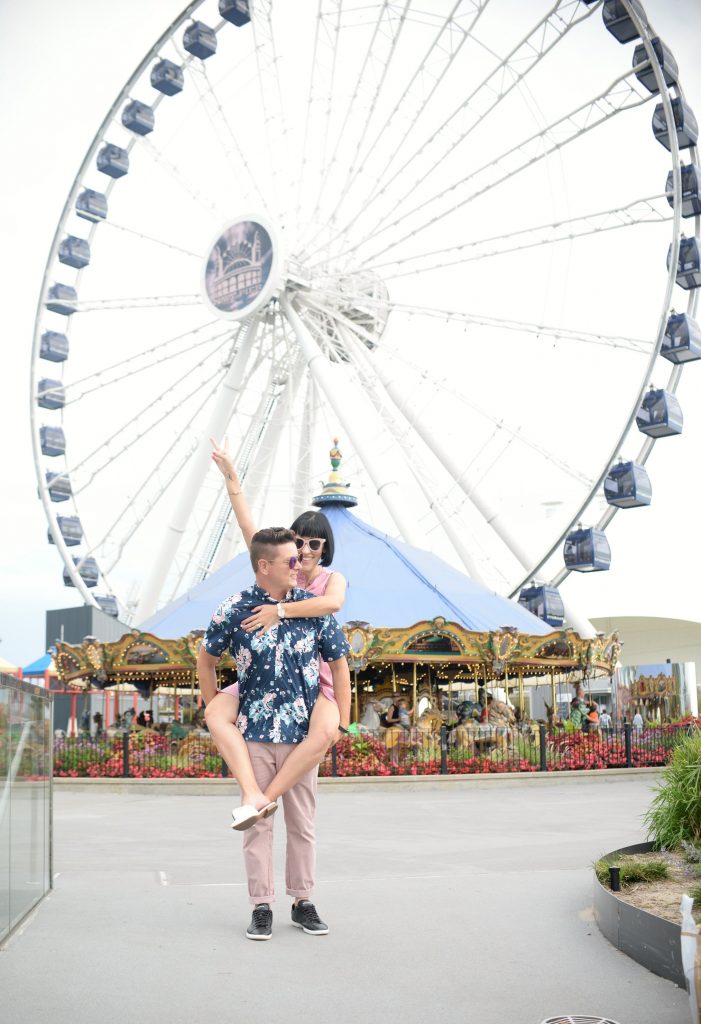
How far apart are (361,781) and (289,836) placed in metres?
11.8

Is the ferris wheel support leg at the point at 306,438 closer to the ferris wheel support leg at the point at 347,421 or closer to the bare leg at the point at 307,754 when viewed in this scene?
the ferris wheel support leg at the point at 347,421

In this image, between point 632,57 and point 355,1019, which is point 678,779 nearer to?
point 355,1019

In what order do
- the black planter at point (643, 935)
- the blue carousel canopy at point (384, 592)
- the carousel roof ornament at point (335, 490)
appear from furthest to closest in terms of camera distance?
1. the carousel roof ornament at point (335, 490)
2. the blue carousel canopy at point (384, 592)
3. the black planter at point (643, 935)

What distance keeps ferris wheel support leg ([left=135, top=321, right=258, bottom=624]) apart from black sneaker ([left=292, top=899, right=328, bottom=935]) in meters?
20.6

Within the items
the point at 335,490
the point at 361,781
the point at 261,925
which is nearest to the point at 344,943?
the point at 261,925

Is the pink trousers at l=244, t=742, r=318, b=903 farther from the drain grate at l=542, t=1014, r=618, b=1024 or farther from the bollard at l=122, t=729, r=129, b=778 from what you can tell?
the bollard at l=122, t=729, r=129, b=778

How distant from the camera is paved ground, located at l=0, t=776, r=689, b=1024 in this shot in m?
3.92

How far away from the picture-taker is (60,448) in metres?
28.6

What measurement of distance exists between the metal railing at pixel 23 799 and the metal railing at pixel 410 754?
37.1 ft

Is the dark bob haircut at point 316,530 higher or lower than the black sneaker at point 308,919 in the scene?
higher

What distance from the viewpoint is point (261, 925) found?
4926mm

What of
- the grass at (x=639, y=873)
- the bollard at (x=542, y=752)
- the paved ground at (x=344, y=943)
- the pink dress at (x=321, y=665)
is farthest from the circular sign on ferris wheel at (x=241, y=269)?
the grass at (x=639, y=873)

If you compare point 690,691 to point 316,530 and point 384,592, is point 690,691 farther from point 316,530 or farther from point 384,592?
point 316,530

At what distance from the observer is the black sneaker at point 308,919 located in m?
5.07
